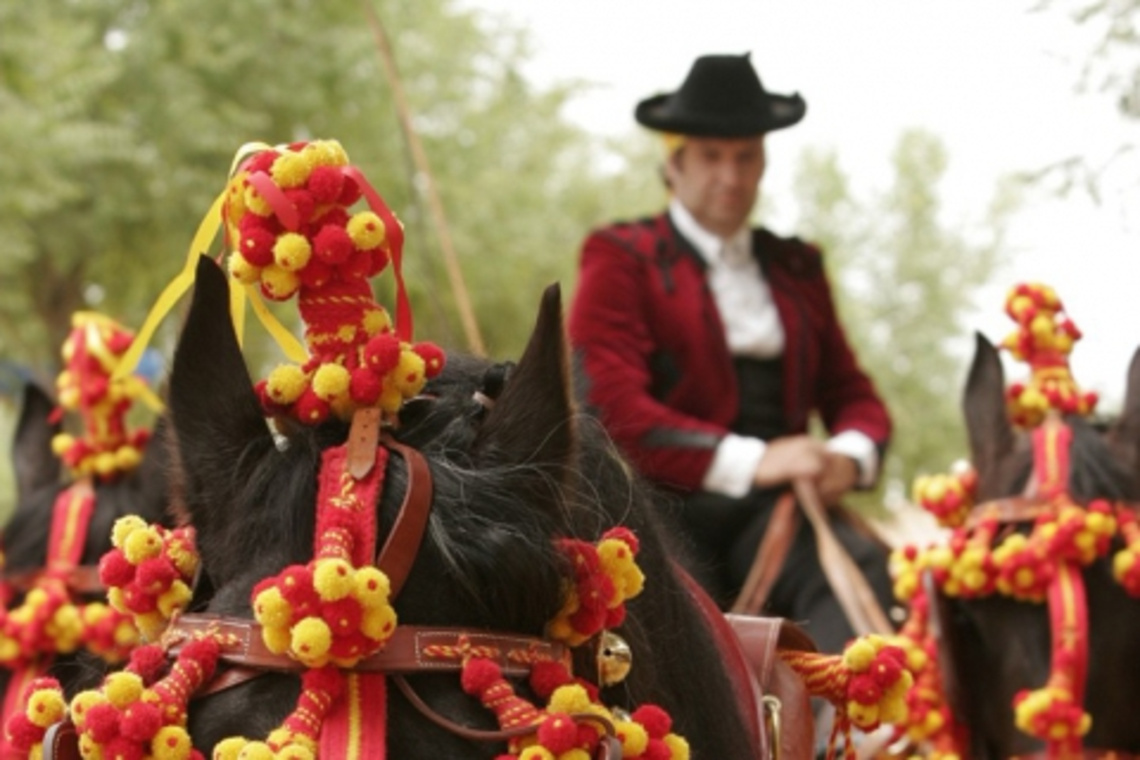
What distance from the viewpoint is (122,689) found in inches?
86.4

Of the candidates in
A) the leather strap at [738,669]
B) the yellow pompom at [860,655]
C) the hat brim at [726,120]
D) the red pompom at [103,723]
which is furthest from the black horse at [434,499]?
the hat brim at [726,120]

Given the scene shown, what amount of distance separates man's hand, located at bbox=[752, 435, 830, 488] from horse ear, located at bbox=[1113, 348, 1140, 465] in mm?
837

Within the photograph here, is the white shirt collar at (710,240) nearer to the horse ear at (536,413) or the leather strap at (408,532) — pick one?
the horse ear at (536,413)

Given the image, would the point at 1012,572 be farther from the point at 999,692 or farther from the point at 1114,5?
the point at 1114,5

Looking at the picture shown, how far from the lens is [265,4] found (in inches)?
494

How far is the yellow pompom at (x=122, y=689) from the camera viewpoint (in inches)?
86.3

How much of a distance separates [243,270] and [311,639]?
1.88ft

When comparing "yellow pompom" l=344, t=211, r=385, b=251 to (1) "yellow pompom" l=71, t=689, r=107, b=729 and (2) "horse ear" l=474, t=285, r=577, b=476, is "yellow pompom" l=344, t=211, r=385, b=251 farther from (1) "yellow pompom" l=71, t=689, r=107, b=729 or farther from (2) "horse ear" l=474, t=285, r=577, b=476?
(1) "yellow pompom" l=71, t=689, r=107, b=729

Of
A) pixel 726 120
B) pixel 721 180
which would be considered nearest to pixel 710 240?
pixel 721 180

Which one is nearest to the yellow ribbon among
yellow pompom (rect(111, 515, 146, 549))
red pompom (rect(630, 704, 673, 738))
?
yellow pompom (rect(111, 515, 146, 549))

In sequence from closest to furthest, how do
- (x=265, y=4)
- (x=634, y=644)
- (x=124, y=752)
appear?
1. (x=124, y=752)
2. (x=634, y=644)
3. (x=265, y=4)

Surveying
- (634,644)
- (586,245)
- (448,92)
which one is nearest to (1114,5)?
(586,245)

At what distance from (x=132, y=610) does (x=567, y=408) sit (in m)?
0.67

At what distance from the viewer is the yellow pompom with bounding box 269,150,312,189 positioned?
240 cm
